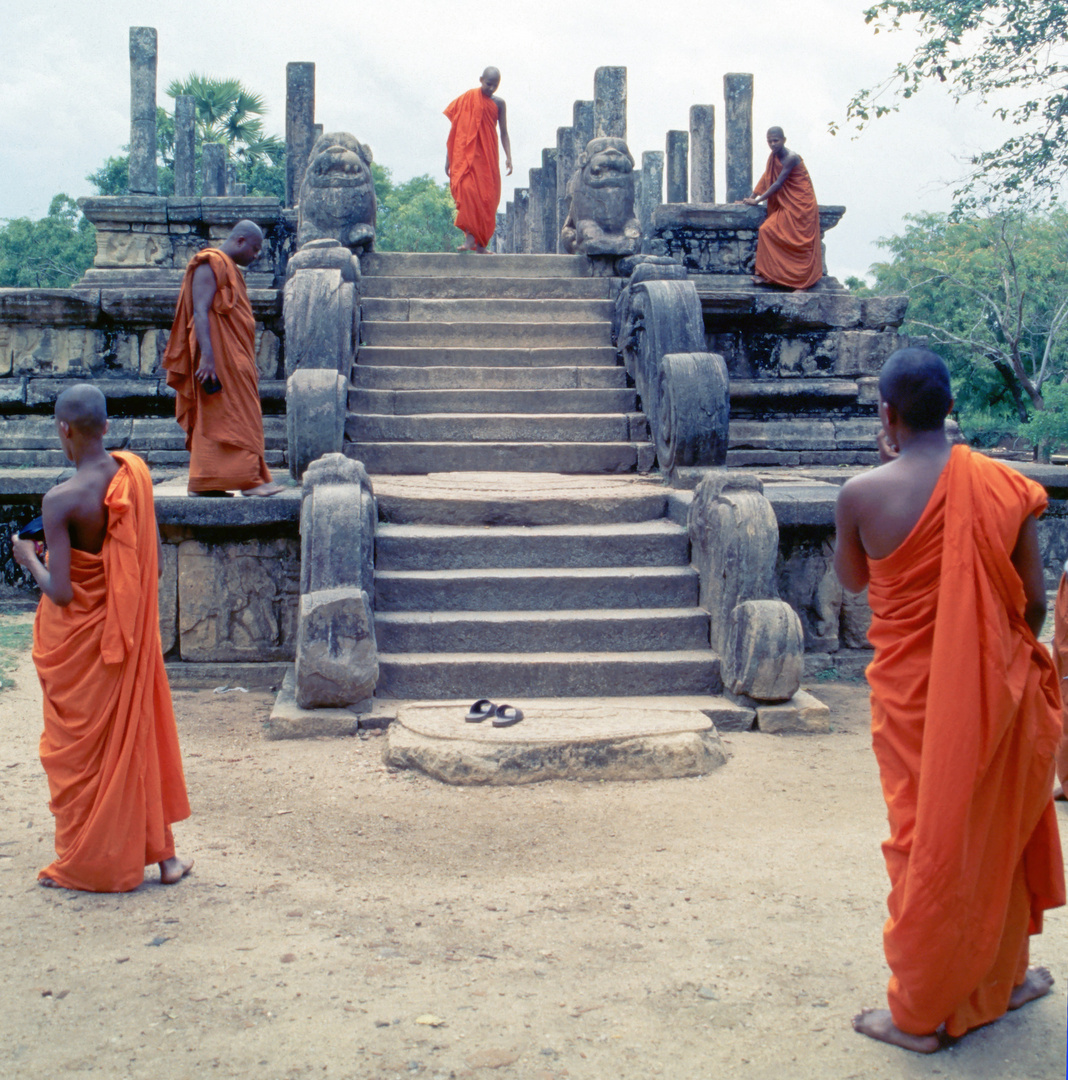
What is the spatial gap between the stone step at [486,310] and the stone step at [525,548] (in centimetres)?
291

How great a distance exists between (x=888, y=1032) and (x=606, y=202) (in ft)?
24.3

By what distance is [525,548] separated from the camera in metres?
5.46

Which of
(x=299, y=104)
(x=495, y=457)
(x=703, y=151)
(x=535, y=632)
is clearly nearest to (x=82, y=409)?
(x=535, y=632)

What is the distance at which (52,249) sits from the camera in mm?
28516

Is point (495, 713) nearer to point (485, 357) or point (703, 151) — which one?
point (485, 357)

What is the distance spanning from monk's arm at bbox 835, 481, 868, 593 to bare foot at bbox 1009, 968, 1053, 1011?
979 millimetres

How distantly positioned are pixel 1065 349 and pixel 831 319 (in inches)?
697

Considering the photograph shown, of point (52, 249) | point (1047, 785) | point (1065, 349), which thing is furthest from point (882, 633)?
point (52, 249)

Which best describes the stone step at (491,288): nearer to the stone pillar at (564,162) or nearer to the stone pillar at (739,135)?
the stone pillar at (739,135)

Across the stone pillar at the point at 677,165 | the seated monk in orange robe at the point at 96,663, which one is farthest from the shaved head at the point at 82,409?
the stone pillar at the point at 677,165

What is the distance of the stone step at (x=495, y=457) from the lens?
6598 millimetres

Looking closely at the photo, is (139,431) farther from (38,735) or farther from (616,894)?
(616,894)

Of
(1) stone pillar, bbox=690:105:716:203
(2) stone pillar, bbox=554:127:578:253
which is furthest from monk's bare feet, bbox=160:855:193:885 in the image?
(1) stone pillar, bbox=690:105:716:203

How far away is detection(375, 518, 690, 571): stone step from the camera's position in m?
5.39
